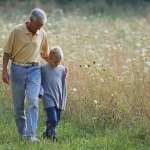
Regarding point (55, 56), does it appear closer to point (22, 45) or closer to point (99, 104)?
point (22, 45)

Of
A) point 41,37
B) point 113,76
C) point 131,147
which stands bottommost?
point 131,147

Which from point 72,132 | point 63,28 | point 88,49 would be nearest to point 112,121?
point 72,132

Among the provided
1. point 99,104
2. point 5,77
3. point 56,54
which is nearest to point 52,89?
point 56,54

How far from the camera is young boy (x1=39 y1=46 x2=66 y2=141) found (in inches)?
314

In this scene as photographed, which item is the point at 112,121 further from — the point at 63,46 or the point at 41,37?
the point at 63,46

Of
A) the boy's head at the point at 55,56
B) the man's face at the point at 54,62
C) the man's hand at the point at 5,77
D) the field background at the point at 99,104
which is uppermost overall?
the boy's head at the point at 55,56

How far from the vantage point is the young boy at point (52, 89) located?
26.1 ft

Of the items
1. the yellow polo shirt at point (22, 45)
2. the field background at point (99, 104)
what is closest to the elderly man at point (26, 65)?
the yellow polo shirt at point (22, 45)

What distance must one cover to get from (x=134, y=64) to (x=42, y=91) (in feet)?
9.60

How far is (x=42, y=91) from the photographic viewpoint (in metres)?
7.98

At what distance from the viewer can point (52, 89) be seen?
8.01 metres

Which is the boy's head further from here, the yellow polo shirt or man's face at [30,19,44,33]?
→ man's face at [30,19,44,33]

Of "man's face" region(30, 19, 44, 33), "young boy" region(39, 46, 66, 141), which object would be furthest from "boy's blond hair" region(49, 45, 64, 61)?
"man's face" region(30, 19, 44, 33)

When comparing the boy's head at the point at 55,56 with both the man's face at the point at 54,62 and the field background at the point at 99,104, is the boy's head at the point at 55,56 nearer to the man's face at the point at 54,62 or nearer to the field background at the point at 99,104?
the man's face at the point at 54,62
